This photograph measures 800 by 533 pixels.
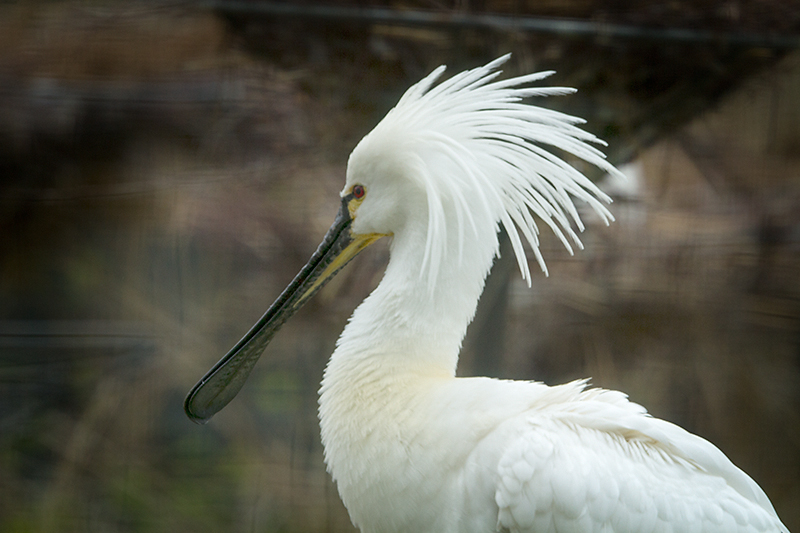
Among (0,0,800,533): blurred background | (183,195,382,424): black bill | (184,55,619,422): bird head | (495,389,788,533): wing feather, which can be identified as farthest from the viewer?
(0,0,800,533): blurred background

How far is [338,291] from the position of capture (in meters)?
2.54

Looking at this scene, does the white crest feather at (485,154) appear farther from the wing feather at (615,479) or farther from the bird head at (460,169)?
the wing feather at (615,479)

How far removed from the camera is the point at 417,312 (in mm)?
1356

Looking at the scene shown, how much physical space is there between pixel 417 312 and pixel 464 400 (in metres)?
0.20

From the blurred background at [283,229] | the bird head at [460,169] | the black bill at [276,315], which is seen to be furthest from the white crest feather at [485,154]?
the blurred background at [283,229]

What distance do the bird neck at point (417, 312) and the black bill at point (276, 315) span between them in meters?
0.17

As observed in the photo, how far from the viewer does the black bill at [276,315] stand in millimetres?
1541

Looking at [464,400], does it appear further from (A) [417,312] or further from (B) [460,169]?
(B) [460,169]

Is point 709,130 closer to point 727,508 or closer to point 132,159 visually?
point 727,508

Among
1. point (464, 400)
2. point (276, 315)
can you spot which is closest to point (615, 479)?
point (464, 400)

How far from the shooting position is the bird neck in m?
1.35

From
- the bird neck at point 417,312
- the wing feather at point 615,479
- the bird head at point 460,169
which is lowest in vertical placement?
the wing feather at point 615,479

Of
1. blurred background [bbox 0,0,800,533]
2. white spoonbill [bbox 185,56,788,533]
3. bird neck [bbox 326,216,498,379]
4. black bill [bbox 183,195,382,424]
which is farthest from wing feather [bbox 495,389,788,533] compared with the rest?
blurred background [bbox 0,0,800,533]

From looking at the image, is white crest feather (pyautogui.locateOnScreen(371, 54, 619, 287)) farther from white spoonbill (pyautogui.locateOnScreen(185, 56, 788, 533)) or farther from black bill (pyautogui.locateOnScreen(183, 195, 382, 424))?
black bill (pyautogui.locateOnScreen(183, 195, 382, 424))
